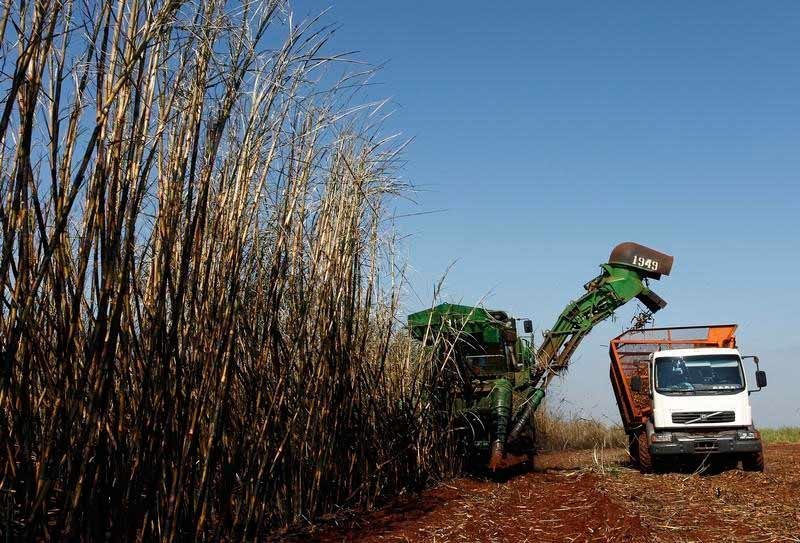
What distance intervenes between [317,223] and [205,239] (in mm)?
2121

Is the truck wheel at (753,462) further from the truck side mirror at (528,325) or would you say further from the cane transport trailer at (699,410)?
the truck side mirror at (528,325)

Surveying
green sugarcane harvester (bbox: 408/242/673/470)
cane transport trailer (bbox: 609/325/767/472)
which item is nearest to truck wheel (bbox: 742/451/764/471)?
cane transport trailer (bbox: 609/325/767/472)

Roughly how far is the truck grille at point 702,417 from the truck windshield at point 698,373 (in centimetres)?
37

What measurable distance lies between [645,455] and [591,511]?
6217mm

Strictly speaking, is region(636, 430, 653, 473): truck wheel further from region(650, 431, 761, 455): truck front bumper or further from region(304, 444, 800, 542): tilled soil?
region(304, 444, 800, 542): tilled soil

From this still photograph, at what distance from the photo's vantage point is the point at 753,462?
613 inches

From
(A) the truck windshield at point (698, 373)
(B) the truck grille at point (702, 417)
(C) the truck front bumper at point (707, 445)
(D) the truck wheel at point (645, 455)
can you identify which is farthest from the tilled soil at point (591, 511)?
(A) the truck windshield at point (698, 373)

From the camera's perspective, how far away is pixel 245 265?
5.91m

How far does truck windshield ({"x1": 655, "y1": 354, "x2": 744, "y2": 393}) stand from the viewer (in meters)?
15.4

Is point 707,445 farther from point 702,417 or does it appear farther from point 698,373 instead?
point 698,373

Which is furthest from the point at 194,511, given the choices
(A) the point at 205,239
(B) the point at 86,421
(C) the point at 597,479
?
(C) the point at 597,479

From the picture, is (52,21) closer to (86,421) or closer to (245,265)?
(86,421)

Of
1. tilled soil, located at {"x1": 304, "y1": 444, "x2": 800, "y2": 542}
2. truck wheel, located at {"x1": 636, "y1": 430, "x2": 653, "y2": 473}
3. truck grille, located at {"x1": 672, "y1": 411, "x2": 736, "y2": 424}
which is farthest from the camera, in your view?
truck wheel, located at {"x1": 636, "y1": 430, "x2": 653, "y2": 473}

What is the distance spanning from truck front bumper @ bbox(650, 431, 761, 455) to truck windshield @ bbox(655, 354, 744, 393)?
760 millimetres
